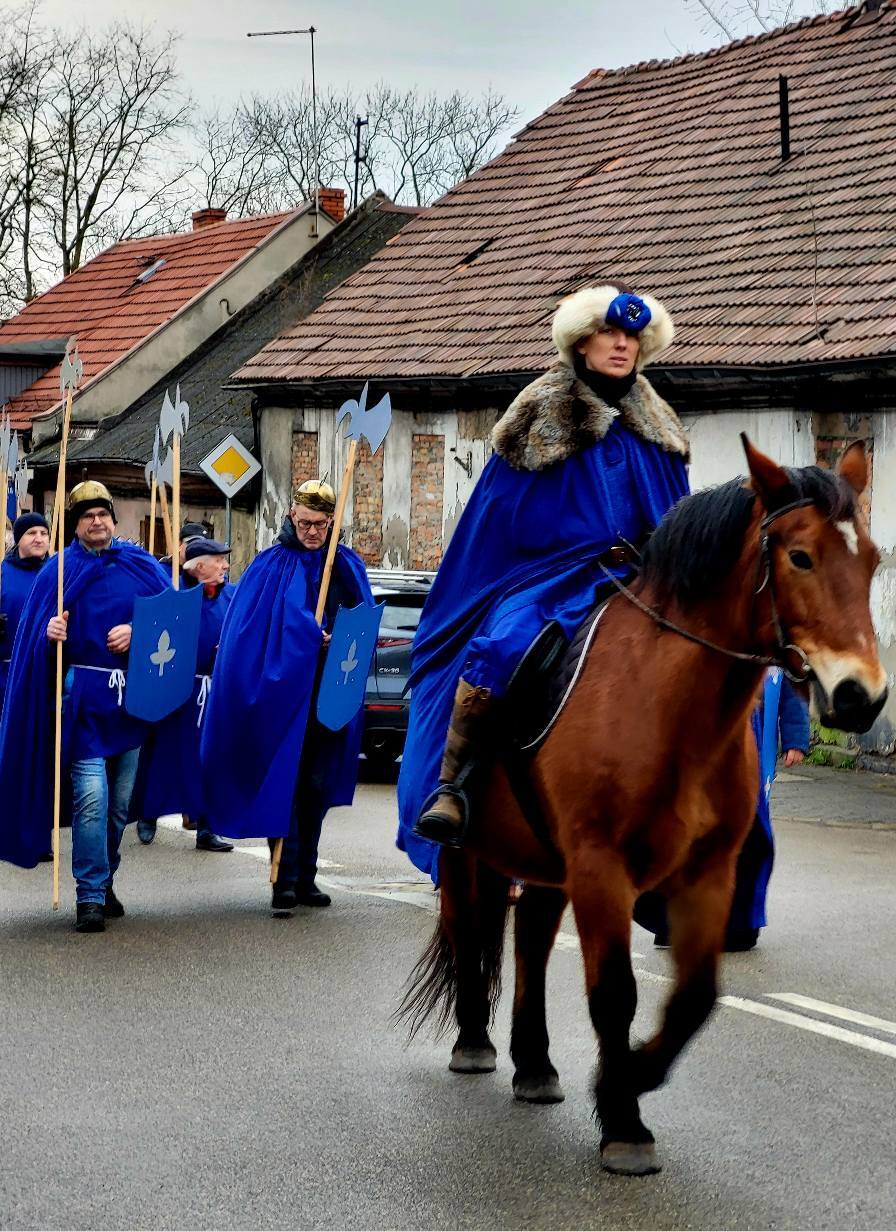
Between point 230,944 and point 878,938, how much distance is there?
9.73 ft

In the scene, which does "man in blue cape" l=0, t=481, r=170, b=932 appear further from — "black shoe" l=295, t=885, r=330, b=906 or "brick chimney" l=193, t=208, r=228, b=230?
"brick chimney" l=193, t=208, r=228, b=230

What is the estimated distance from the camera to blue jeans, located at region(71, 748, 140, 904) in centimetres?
970

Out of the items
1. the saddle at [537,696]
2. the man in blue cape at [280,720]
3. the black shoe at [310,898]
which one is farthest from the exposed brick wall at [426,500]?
the saddle at [537,696]

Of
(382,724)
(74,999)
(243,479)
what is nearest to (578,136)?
(243,479)

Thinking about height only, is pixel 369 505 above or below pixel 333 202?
below

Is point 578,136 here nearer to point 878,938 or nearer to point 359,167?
point 878,938

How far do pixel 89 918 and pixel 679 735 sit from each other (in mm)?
4736

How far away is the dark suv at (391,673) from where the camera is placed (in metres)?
17.6

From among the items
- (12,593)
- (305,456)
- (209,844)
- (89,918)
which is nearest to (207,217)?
(305,456)

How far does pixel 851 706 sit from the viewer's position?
16.3ft

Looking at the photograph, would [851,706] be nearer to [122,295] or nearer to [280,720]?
[280,720]

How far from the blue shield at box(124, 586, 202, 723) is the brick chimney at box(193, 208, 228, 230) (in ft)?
123

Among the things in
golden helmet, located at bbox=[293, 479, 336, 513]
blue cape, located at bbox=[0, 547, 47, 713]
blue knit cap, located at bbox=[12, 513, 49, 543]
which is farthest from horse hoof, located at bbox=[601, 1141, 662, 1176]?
blue knit cap, located at bbox=[12, 513, 49, 543]

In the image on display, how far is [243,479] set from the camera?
20516 mm
